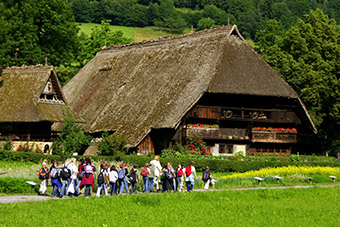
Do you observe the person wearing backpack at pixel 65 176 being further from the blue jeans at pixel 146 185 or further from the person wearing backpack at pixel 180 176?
the person wearing backpack at pixel 180 176

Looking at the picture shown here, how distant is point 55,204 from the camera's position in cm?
2719

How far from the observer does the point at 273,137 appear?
5606 centimetres

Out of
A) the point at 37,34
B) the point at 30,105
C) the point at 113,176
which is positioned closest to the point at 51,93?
the point at 30,105

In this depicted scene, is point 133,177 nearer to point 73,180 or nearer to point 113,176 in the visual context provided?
point 113,176

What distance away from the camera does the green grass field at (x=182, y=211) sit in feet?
79.6

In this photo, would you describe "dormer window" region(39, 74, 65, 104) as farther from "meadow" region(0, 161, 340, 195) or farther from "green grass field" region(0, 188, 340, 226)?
"green grass field" region(0, 188, 340, 226)

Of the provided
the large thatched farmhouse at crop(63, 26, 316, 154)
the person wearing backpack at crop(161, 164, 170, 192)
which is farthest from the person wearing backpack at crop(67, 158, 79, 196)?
the large thatched farmhouse at crop(63, 26, 316, 154)

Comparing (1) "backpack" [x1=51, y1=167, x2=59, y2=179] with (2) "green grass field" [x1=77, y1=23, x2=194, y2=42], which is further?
(2) "green grass field" [x1=77, y1=23, x2=194, y2=42]

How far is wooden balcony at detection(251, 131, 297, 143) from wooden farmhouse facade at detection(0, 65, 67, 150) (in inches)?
650

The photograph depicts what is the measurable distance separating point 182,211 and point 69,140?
27.6 metres

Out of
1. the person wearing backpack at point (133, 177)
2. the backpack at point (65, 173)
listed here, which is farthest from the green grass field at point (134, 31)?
the backpack at point (65, 173)

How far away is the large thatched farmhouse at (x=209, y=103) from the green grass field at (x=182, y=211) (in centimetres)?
1974

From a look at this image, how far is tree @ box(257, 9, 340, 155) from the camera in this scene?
67.4 m

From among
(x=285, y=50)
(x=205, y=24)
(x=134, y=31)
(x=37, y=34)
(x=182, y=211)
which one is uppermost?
(x=205, y=24)
